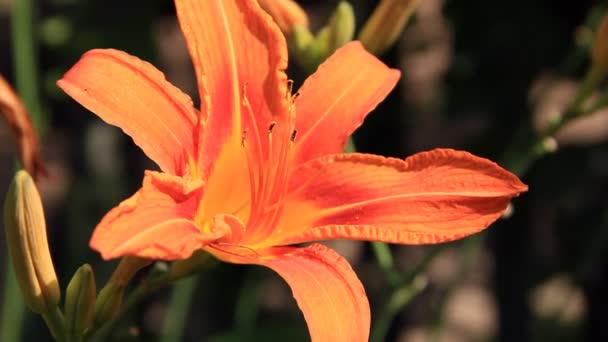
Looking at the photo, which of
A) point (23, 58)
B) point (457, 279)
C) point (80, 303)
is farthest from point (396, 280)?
point (23, 58)

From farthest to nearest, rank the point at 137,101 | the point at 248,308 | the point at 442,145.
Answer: the point at 442,145 → the point at 248,308 → the point at 137,101

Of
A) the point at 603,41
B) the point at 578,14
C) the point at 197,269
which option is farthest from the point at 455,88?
the point at 197,269

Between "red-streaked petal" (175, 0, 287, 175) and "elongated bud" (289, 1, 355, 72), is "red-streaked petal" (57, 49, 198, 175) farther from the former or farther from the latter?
"elongated bud" (289, 1, 355, 72)

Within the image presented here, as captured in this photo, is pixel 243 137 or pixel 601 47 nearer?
pixel 243 137

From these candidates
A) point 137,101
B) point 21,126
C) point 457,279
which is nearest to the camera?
point 137,101

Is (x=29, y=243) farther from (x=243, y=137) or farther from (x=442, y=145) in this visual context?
(x=442, y=145)

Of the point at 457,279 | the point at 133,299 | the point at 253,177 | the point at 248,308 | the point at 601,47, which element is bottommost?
the point at 248,308

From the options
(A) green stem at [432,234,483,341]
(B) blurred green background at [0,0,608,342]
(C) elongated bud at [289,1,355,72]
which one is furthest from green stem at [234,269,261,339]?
(C) elongated bud at [289,1,355,72]

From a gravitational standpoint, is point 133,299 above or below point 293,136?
below
